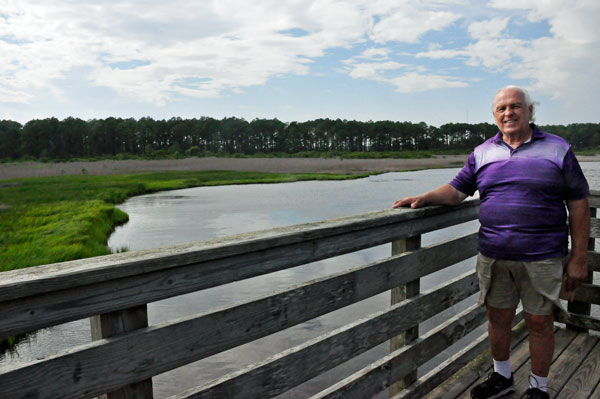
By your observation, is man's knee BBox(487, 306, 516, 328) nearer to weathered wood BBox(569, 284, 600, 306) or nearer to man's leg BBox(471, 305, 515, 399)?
man's leg BBox(471, 305, 515, 399)

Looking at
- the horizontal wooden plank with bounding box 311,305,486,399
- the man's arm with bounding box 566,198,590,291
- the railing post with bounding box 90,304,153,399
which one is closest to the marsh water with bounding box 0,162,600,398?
the railing post with bounding box 90,304,153,399

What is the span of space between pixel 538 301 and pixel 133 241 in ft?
55.4

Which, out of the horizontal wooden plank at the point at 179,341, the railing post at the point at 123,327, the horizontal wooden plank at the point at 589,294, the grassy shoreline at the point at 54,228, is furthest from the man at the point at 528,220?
the grassy shoreline at the point at 54,228

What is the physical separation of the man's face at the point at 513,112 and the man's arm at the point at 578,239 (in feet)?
1.75

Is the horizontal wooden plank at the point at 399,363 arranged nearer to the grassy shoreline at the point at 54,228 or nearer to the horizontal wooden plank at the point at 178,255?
the horizontal wooden plank at the point at 178,255

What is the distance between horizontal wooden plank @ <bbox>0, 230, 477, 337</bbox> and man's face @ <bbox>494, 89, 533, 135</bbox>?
117 centimetres

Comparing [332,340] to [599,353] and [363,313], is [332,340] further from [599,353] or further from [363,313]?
[363,313]

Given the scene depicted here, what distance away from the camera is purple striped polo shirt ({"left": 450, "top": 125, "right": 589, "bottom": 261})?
110 inches

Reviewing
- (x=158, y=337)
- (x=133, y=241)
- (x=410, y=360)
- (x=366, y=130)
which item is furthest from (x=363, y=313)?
(x=366, y=130)

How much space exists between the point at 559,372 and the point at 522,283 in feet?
3.74

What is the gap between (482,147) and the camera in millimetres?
3168

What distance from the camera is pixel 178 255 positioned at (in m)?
1.85

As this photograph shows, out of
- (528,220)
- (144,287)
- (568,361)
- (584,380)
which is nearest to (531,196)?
(528,220)

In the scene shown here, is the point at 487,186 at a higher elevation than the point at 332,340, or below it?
higher
